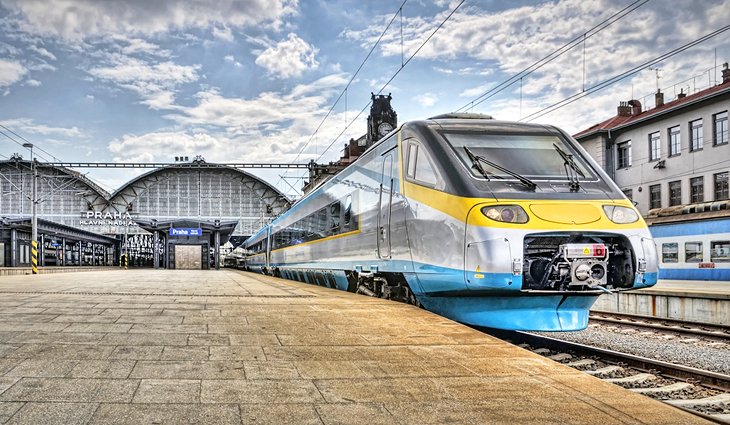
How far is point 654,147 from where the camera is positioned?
36.9m

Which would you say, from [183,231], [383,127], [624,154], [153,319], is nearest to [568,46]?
[153,319]

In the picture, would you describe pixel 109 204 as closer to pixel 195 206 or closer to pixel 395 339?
pixel 195 206

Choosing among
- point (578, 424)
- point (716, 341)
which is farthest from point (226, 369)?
point (716, 341)

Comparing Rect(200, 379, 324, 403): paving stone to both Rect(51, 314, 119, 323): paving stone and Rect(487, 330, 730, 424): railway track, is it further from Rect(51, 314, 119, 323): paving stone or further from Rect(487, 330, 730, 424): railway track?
Rect(51, 314, 119, 323): paving stone

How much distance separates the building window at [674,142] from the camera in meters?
34.8

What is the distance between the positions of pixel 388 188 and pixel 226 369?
6.35m

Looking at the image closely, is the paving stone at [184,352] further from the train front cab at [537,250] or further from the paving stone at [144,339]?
the train front cab at [537,250]

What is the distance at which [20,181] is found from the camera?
7412cm

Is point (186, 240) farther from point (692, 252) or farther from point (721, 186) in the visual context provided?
point (721, 186)

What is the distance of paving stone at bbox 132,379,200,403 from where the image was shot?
4.25m

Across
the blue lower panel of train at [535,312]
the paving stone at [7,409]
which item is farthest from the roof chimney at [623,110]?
the paving stone at [7,409]

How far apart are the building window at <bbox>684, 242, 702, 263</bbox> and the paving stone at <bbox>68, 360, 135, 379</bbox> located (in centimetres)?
2547

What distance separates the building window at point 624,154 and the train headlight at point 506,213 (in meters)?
34.1

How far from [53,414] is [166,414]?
653mm
